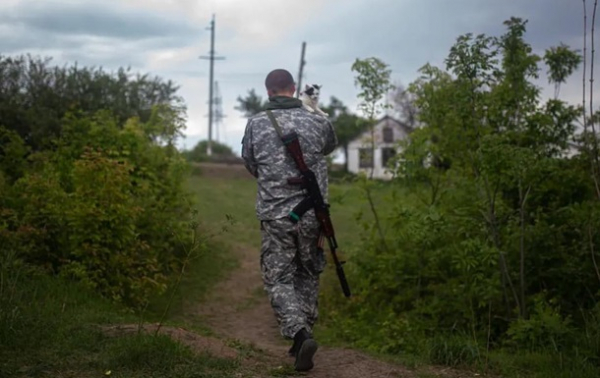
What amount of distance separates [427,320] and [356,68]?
134 inches

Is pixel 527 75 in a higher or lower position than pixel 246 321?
higher

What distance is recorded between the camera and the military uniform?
6625 mm

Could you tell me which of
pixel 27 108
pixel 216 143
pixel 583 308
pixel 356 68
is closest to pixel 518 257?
pixel 583 308

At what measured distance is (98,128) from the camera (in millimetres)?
12219

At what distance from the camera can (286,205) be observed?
6.64 metres

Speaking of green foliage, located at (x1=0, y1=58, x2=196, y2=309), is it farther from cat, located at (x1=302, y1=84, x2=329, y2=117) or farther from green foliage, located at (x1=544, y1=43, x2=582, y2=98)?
green foliage, located at (x1=544, y1=43, x2=582, y2=98)

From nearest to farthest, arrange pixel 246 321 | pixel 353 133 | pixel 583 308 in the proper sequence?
pixel 583 308 → pixel 246 321 → pixel 353 133

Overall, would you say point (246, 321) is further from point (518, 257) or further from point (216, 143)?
point (216, 143)

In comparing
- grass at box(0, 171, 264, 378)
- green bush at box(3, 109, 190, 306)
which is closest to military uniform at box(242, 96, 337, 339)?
grass at box(0, 171, 264, 378)

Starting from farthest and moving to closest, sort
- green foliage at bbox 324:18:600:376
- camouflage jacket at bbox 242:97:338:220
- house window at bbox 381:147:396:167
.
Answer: house window at bbox 381:147:396:167
green foliage at bbox 324:18:600:376
camouflage jacket at bbox 242:97:338:220

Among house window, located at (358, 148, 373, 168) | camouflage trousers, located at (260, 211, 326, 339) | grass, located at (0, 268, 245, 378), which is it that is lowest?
grass, located at (0, 268, 245, 378)

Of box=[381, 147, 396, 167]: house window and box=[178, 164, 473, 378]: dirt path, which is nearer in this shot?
box=[178, 164, 473, 378]: dirt path

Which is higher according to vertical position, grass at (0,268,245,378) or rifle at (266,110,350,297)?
rifle at (266,110,350,297)

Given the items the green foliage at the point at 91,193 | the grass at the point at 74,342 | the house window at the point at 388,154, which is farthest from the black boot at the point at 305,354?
the house window at the point at 388,154
